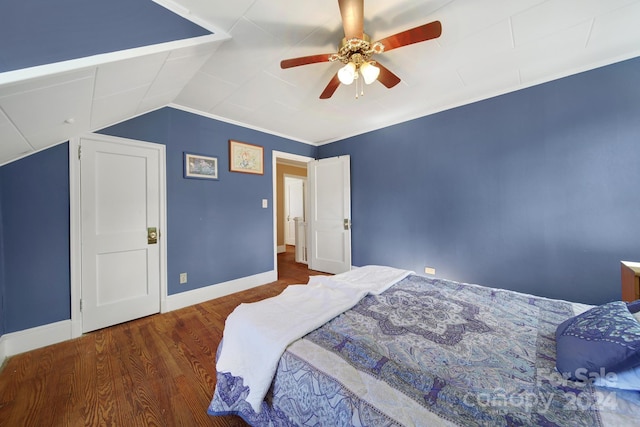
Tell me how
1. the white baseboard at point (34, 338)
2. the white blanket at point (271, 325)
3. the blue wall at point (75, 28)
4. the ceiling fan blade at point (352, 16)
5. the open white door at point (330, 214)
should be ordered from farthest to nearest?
1. the open white door at point (330, 214)
2. the white baseboard at point (34, 338)
3. the ceiling fan blade at point (352, 16)
4. the white blanket at point (271, 325)
5. the blue wall at point (75, 28)

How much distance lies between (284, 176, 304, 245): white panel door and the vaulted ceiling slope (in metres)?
4.13

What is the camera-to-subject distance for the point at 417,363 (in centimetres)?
88

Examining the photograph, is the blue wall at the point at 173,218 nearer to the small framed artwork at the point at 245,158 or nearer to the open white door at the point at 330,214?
the small framed artwork at the point at 245,158

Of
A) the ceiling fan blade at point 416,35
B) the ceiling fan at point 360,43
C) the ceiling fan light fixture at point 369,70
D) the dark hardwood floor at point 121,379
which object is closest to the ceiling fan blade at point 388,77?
the ceiling fan at point 360,43

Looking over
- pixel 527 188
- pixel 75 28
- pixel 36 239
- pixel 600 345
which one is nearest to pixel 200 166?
pixel 36 239

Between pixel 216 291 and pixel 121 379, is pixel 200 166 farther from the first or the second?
pixel 121 379

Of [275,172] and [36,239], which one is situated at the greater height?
[275,172]

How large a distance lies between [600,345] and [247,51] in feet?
8.40

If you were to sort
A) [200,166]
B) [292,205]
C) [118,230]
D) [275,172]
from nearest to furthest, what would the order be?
[118,230] < [200,166] < [275,172] < [292,205]

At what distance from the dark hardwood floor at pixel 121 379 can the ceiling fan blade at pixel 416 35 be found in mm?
Answer: 2429

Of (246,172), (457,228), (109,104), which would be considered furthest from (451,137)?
(109,104)

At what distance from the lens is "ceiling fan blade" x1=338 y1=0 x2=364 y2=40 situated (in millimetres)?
1230

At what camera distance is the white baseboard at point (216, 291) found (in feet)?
8.86

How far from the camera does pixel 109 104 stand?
5.99 ft
